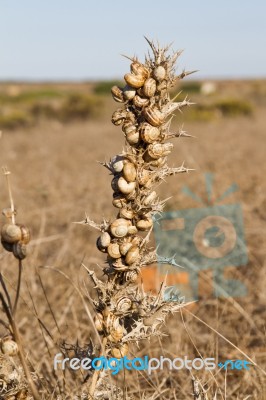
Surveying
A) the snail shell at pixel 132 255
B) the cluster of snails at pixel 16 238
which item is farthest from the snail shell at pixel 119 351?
the cluster of snails at pixel 16 238

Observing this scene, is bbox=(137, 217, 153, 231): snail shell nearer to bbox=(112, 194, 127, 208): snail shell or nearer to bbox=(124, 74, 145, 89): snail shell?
bbox=(112, 194, 127, 208): snail shell

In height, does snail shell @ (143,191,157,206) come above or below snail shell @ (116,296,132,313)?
above

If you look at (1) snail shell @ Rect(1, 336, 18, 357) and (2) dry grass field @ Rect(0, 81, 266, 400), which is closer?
(1) snail shell @ Rect(1, 336, 18, 357)

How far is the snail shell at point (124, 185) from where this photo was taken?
1088mm

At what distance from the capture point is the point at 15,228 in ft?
3.49

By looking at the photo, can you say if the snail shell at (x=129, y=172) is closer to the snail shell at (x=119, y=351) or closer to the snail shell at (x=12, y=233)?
the snail shell at (x=12, y=233)

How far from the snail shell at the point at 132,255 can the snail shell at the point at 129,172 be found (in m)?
0.15

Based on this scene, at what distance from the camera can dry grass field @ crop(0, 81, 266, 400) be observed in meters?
1.89

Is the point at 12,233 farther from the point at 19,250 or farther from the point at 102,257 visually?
the point at 102,257

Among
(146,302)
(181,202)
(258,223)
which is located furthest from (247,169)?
(146,302)

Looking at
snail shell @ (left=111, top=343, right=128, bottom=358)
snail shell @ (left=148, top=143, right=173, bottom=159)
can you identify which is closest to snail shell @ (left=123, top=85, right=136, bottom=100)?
snail shell @ (left=148, top=143, right=173, bottom=159)

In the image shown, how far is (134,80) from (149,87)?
0.04 metres
